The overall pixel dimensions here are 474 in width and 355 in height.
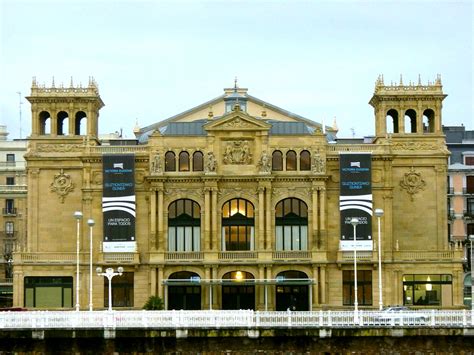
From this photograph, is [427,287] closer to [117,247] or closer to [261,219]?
[261,219]

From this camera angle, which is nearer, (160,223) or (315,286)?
(315,286)

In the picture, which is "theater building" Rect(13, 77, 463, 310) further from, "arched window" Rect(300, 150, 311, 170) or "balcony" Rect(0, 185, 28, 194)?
"balcony" Rect(0, 185, 28, 194)

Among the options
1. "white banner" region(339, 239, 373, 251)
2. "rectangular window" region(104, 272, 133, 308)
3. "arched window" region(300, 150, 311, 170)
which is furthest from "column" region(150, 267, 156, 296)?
"white banner" region(339, 239, 373, 251)

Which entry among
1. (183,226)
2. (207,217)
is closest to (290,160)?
(207,217)

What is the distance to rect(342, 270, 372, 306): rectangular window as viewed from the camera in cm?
10812

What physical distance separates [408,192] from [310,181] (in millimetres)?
9700

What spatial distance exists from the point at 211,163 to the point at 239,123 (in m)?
4.55

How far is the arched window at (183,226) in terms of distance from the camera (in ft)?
357

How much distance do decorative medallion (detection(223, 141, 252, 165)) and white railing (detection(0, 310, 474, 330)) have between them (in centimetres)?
4114

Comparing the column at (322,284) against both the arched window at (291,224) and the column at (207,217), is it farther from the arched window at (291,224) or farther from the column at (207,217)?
the column at (207,217)

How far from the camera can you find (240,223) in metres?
109

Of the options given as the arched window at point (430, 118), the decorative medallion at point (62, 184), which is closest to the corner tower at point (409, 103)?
the arched window at point (430, 118)

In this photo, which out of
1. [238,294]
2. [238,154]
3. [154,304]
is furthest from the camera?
[238,154]

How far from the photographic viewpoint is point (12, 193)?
14188 centimetres
